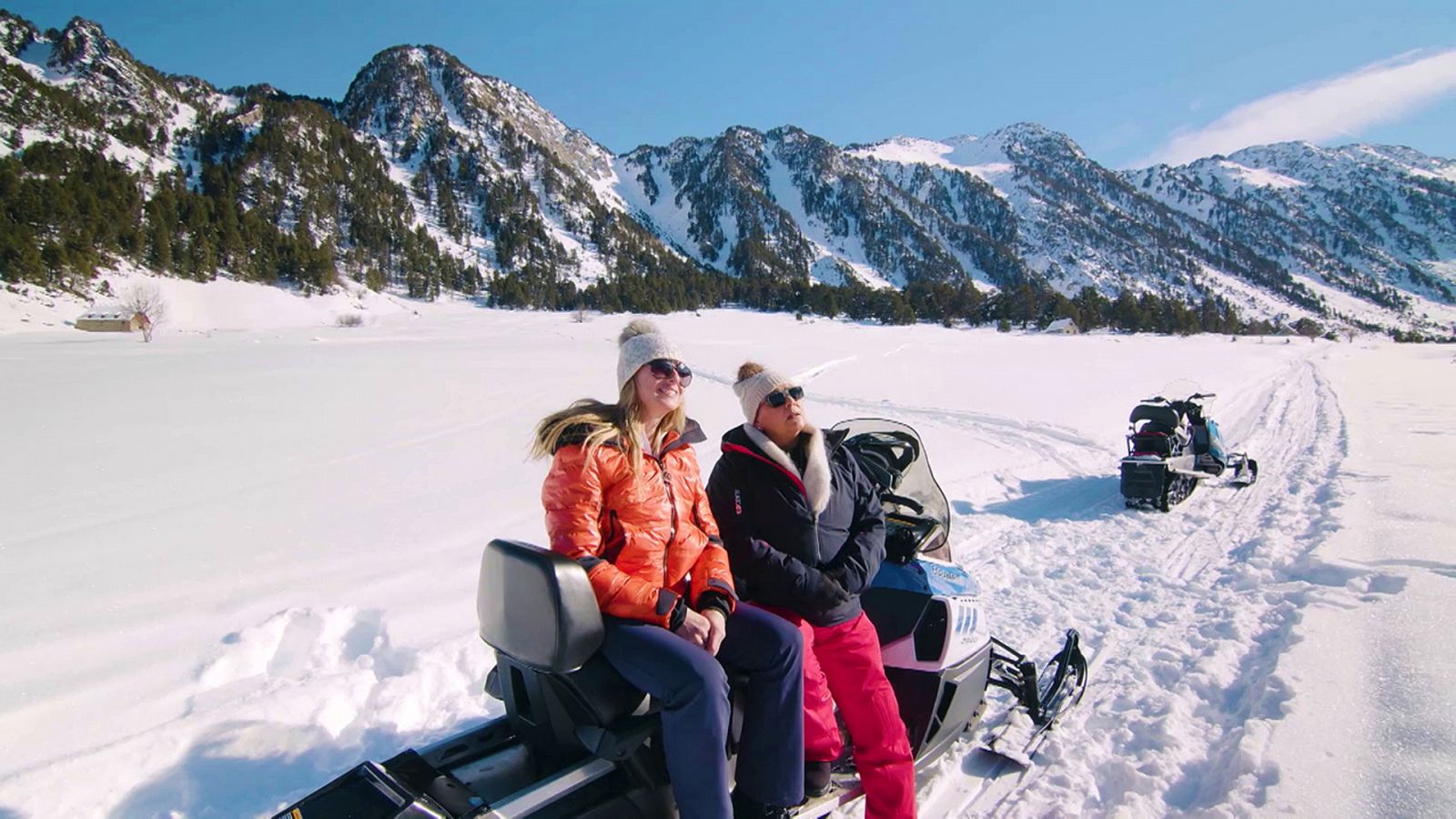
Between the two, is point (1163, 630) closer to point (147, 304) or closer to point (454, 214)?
point (147, 304)

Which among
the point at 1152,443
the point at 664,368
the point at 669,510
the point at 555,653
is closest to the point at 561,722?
the point at 555,653

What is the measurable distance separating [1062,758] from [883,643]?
3.26 feet

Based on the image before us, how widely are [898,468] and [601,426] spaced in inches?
A: 80.8

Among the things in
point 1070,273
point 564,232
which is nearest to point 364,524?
point 564,232

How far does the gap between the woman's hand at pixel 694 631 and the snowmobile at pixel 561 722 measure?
233 millimetres

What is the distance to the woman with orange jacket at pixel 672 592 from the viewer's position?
210 cm

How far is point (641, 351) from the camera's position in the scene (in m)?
2.54

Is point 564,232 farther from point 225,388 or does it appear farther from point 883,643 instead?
point 883,643

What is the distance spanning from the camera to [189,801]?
8.64 ft

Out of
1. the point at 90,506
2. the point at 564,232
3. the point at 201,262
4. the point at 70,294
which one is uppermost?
the point at 564,232

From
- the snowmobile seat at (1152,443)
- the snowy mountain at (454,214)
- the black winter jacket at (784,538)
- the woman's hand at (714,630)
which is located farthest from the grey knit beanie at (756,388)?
the snowy mountain at (454,214)

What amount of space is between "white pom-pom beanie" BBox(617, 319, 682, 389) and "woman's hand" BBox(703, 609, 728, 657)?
0.86m

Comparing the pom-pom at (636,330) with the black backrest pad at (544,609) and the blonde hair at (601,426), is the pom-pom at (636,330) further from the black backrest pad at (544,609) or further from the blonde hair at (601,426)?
the black backrest pad at (544,609)

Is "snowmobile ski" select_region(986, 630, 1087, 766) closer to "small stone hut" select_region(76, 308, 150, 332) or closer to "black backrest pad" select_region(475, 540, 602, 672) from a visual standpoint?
"black backrest pad" select_region(475, 540, 602, 672)
